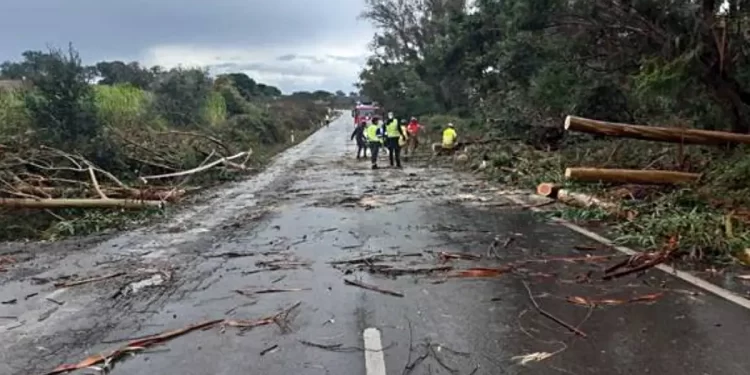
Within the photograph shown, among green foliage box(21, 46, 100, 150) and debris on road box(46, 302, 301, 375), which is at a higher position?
green foliage box(21, 46, 100, 150)

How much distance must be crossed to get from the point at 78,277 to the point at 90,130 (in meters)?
12.1

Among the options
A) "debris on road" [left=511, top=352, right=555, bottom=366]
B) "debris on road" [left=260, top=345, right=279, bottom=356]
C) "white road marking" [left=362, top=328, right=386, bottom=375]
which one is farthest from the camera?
"debris on road" [left=260, top=345, right=279, bottom=356]

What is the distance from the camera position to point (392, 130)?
81.4 feet

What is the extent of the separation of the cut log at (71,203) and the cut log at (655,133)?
8.65m

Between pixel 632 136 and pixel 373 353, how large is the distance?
33.3 feet

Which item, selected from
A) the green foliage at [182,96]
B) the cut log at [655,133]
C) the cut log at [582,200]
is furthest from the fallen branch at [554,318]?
the green foliage at [182,96]

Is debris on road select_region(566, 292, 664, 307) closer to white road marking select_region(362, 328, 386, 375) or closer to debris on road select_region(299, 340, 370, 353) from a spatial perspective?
white road marking select_region(362, 328, 386, 375)

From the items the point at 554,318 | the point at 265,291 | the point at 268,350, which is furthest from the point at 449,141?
the point at 268,350

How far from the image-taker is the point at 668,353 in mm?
5145

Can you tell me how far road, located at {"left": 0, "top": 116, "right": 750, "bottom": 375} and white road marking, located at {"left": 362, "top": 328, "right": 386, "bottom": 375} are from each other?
0.6 inches

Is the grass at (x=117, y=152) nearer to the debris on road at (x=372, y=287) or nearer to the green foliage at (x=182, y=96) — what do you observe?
the green foliage at (x=182, y=96)

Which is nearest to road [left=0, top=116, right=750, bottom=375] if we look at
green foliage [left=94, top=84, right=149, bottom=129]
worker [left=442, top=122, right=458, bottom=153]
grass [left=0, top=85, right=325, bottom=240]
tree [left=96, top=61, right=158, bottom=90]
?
grass [left=0, top=85, right=325, bottom=240]

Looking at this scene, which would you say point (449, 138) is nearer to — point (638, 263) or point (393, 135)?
point (393, 135)

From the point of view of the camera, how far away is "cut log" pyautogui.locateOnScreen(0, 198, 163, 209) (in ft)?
44.2
